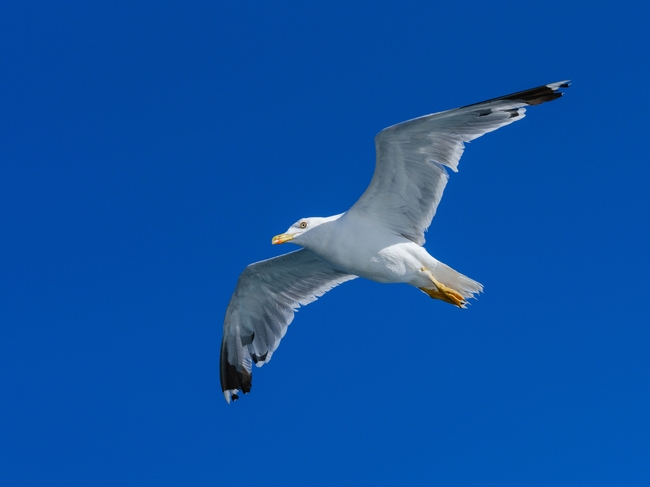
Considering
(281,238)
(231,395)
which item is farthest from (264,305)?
(281,238)

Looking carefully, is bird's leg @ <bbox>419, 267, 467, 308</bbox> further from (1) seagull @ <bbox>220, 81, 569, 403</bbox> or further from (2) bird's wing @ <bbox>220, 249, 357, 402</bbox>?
(2) bird's wing @ <bbox>220, 249, 357, 402</bbox>

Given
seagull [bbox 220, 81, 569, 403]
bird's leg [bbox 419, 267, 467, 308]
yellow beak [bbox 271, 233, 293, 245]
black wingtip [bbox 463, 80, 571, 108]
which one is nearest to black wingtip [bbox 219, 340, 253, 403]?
seagull [bbox 220, 81, 569, 403]

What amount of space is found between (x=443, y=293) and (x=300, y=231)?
210 cm

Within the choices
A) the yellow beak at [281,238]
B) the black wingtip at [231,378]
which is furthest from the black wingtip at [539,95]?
the black wingtip at [231,378]

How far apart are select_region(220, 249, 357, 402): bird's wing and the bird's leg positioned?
6.18 ft

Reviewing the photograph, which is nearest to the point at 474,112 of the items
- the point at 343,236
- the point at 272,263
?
the point at 343,236

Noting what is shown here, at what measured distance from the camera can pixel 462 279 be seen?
9.71m

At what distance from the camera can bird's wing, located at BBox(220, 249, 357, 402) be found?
11.0m

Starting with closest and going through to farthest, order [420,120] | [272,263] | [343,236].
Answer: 1. [420,120]
2. [343,236]
3. [272,263]

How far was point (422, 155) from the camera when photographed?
9078mm

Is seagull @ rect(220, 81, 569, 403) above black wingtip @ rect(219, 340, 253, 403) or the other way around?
above

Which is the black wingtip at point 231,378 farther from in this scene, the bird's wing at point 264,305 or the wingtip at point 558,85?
the wingtip at point 558,85

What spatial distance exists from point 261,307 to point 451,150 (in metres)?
4.22

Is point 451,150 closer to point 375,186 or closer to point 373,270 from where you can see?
point 375,186
